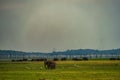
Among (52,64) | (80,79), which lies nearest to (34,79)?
(80,79)

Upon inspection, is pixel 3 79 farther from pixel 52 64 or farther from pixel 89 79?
pixel 52 64

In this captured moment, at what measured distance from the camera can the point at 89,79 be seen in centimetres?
4506

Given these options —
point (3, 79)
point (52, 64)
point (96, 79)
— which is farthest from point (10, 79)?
point (52, 64)

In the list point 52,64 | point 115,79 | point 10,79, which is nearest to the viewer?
point 115,79

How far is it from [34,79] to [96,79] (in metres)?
6.83

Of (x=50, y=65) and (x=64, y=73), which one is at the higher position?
(x=50, y=65)

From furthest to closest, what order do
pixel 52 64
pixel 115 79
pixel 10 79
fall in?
pixel 52 64, pixel 10 79, pixel 115 79

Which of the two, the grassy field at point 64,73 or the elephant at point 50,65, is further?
the elephant at point 50,65

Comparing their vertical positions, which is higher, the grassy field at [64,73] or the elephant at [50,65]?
the elephant at [50,65]

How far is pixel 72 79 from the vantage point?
149ft

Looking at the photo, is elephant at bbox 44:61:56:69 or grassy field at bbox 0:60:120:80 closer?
grassy field at bbox 0:60:120:80

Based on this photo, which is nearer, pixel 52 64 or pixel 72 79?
pixel 72 79

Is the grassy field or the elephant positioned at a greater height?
the elephant

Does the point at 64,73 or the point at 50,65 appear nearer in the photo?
the point at 64,73
